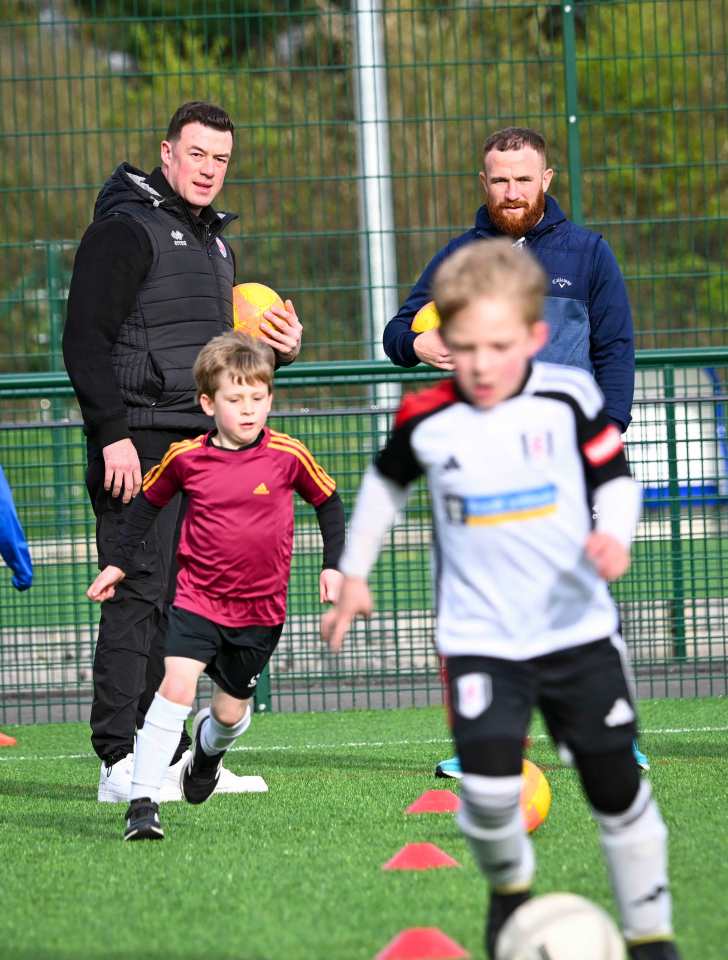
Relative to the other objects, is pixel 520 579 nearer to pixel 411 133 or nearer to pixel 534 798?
pixel 534 798

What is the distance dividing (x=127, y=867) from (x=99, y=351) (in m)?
1.97

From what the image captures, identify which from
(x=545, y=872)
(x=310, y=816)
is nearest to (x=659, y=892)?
(x=545, y=872)

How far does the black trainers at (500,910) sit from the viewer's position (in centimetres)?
363

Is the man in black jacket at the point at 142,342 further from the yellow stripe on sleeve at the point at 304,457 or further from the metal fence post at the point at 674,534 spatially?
the metal fence post at the point at 674,534

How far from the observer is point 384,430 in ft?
29.7

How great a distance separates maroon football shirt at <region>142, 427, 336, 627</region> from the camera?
5457mm

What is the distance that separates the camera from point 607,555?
11.4 ft

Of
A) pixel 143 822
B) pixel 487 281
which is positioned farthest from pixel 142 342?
pixel 487 281

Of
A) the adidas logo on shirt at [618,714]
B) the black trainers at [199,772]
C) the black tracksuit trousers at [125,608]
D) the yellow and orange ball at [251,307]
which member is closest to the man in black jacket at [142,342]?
the black tracksuit trousers at [125,608]

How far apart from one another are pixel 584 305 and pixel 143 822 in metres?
2.45

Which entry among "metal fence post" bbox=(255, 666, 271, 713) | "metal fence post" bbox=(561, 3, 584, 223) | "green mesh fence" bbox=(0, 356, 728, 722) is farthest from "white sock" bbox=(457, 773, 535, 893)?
"metal fence post" bbox=(561, 3, 584, 223)

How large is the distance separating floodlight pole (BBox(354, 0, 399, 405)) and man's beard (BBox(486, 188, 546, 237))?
11.6 ft

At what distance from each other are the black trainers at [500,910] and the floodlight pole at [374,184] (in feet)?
20.3

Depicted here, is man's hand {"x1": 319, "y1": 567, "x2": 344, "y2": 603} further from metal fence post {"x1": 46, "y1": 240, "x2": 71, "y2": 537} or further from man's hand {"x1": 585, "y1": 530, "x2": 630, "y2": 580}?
metal fence post {"x1": 46, "y1": 240, "x2": 71, "y2": 537}
